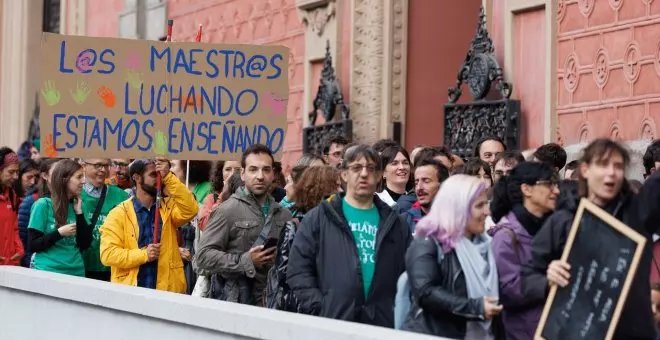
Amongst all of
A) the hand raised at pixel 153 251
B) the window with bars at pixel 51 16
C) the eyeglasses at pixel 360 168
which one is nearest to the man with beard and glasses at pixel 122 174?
the hand raised at pixel 153 251

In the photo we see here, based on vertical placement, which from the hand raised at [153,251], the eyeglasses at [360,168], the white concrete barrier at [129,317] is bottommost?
the white concrete barrier at [129,317]

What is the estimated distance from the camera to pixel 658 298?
336 inches

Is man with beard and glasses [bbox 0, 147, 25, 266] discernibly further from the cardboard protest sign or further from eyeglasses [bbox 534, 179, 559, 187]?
eyeglasses [bbox 534, 179, 559, 187]

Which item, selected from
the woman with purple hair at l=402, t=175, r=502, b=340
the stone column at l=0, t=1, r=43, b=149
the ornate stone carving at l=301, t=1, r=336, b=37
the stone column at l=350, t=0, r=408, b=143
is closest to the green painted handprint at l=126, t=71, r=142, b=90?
the woman with purple hair at l=402, t=175, r=502, b=340

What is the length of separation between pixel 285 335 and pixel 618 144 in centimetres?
175

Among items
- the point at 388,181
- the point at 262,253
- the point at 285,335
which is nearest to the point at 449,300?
the point at 285,335

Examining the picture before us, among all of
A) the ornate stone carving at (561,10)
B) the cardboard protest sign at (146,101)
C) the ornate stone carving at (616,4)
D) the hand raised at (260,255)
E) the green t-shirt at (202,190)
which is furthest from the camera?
the ornate stone carving at (561,10)

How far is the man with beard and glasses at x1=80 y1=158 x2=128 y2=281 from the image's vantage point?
13.5m

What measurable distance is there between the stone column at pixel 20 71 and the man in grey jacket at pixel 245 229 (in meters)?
24.5

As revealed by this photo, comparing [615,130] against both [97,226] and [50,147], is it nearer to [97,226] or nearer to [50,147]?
[97,226]

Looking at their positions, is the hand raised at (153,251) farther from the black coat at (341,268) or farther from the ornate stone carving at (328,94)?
the ornate stone carving at (328,94)

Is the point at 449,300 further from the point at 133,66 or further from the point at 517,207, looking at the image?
the point at 133,66

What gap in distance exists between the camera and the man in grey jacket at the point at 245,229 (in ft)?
36.4

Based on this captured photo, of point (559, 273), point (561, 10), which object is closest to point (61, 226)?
point (561, 10)
